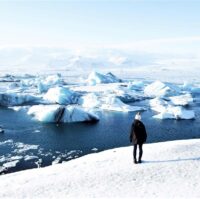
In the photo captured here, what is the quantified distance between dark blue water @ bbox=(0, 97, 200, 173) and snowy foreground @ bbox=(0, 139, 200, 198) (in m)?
9.56

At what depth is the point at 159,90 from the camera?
5916 centimetres

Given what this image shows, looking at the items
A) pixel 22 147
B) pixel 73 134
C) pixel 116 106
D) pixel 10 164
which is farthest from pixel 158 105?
pixel 10 164

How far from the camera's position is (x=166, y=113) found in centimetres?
3912

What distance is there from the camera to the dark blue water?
24.5 m

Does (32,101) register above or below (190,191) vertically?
below

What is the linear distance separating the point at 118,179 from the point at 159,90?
4953 cm

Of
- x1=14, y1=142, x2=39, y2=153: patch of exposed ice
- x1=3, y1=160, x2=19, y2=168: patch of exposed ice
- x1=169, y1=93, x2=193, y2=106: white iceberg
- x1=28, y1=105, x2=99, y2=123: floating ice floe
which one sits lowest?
x1=169, y1=93, x2=193, y2=106: white iceberg

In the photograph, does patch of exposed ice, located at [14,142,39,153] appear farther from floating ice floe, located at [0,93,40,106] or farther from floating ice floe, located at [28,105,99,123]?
floating ice floe, located at [0,93,40,106]

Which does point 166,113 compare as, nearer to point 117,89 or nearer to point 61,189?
point 117,89

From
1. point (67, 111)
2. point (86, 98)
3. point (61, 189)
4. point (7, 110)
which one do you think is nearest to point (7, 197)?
point (61, 189)

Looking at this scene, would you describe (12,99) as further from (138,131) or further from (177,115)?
(138,131)

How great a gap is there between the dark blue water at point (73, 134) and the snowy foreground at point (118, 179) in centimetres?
956

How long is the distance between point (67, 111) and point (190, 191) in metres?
28.6

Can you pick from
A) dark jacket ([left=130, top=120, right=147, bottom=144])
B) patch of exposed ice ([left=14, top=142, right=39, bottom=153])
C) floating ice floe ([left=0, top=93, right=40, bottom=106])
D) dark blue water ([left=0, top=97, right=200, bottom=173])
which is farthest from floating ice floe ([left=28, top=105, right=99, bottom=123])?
dark jacket ([left=130, top=120, right=147, bottom=144])
